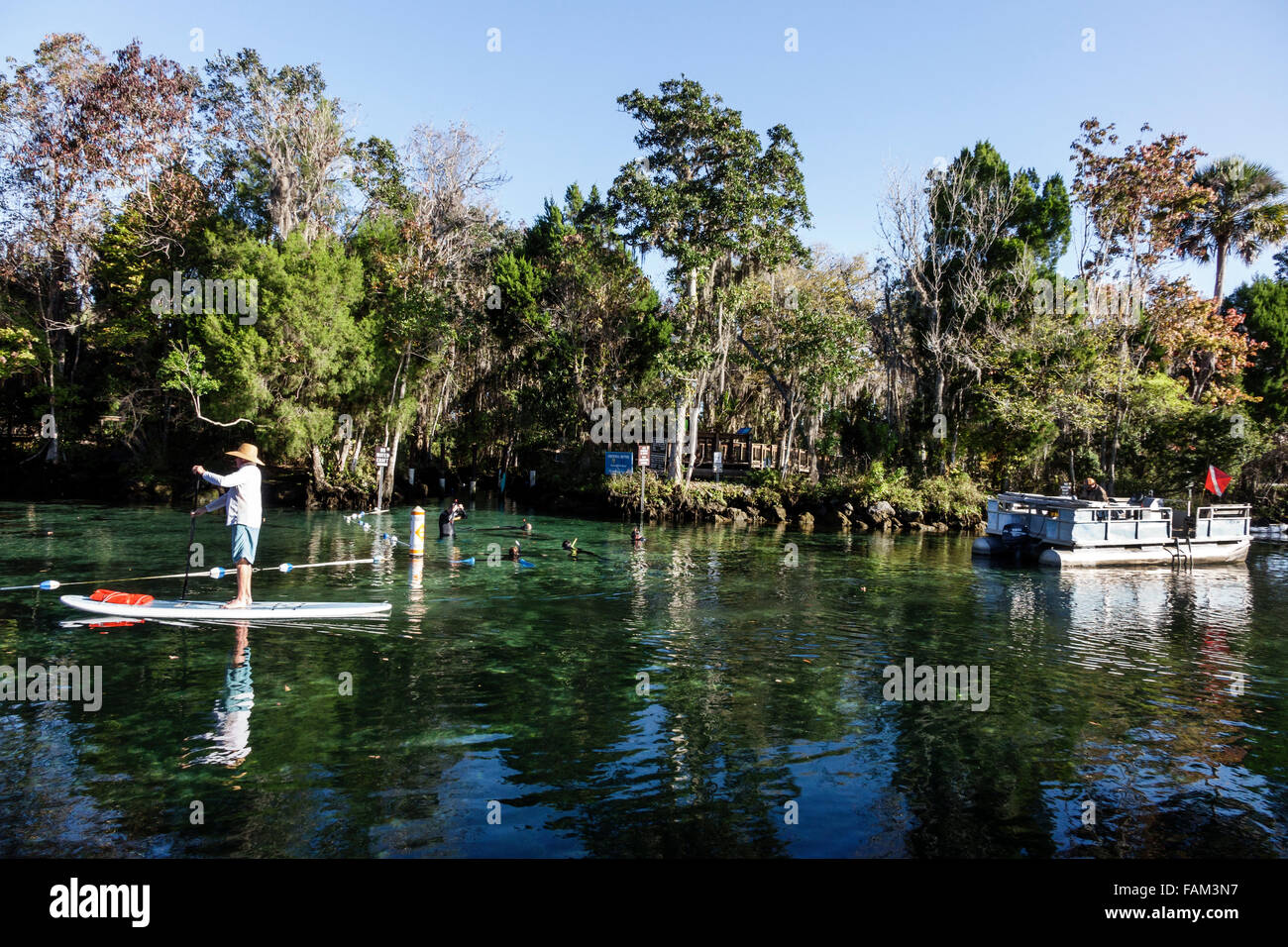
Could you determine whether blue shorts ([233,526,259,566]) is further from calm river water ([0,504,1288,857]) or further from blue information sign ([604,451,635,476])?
blue information sign ([604,451,635,476])

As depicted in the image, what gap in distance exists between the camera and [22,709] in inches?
317

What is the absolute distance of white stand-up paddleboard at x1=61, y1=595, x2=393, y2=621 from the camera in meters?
12.0

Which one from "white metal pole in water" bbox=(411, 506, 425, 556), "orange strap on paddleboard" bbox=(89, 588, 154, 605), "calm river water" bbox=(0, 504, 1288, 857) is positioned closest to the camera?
"calm river water" bbox=(0, 504, 1288, 857)

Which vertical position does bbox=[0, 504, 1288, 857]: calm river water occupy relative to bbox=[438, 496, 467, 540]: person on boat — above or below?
below

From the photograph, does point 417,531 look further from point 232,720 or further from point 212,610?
point 232,720

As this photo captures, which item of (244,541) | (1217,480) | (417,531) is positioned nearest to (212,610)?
(244,541)

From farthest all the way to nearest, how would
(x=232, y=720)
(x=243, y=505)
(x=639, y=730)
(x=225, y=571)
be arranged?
(x=225, y=571) < (x=243, y=505) < (x=639, y=730) < (x=232, y=720)

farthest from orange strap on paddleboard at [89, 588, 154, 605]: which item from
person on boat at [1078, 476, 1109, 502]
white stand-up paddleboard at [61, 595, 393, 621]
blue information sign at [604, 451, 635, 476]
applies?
blue information sign at [604, 451, 635, 476]

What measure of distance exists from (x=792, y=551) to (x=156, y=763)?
19062mm

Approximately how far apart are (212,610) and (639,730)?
300 inches

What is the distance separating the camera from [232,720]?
26.1 ft

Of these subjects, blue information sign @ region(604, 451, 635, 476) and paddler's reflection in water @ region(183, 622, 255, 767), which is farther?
blue information sign @ region(604, 451, 635, 476)

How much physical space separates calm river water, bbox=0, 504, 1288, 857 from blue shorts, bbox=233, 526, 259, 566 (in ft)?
3.91

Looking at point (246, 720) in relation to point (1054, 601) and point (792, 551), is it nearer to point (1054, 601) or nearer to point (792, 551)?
point (1054, 601)
